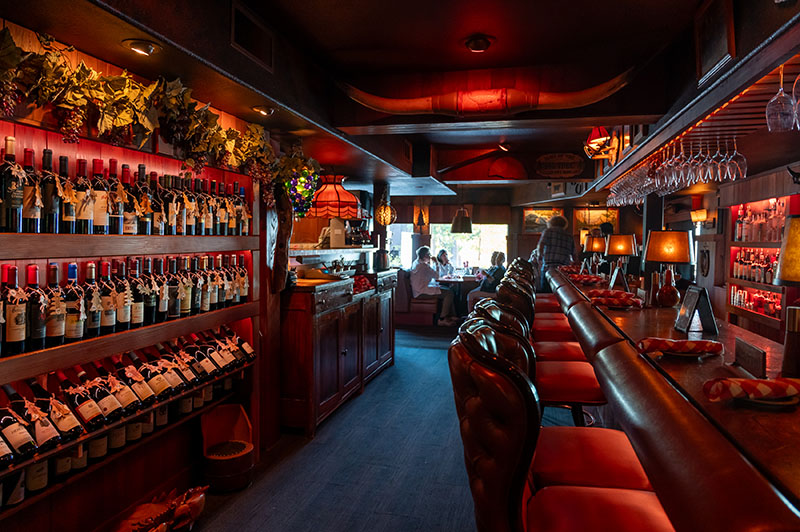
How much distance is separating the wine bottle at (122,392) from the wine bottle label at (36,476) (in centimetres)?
37

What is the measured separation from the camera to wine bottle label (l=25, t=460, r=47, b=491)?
2.12m

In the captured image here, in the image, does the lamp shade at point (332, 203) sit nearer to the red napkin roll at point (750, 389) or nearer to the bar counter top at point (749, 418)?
the bar counter top at point (749, 418)

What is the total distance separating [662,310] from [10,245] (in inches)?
131

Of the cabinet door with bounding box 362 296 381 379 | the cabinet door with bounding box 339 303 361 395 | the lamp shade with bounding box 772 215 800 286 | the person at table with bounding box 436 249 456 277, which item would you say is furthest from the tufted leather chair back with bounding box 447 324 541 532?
the person at table with bounding box 436 249 456 277

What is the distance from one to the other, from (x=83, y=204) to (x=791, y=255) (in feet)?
8.80

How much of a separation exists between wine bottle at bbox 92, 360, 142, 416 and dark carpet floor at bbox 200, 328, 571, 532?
759 millimetres

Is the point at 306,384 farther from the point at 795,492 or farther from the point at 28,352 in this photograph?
the point at 795,492

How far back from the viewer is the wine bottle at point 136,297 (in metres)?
2.57

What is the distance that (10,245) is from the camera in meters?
1.91

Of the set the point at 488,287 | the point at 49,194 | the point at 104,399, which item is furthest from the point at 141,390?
the point at 488,287

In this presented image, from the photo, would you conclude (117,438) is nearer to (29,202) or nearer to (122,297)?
(122,297)

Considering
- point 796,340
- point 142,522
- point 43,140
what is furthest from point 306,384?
point 796,340

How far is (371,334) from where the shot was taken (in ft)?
18.0

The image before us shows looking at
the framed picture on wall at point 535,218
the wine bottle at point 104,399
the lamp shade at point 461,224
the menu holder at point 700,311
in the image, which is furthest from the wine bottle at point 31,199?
the framed picture on wall at point 535,218
